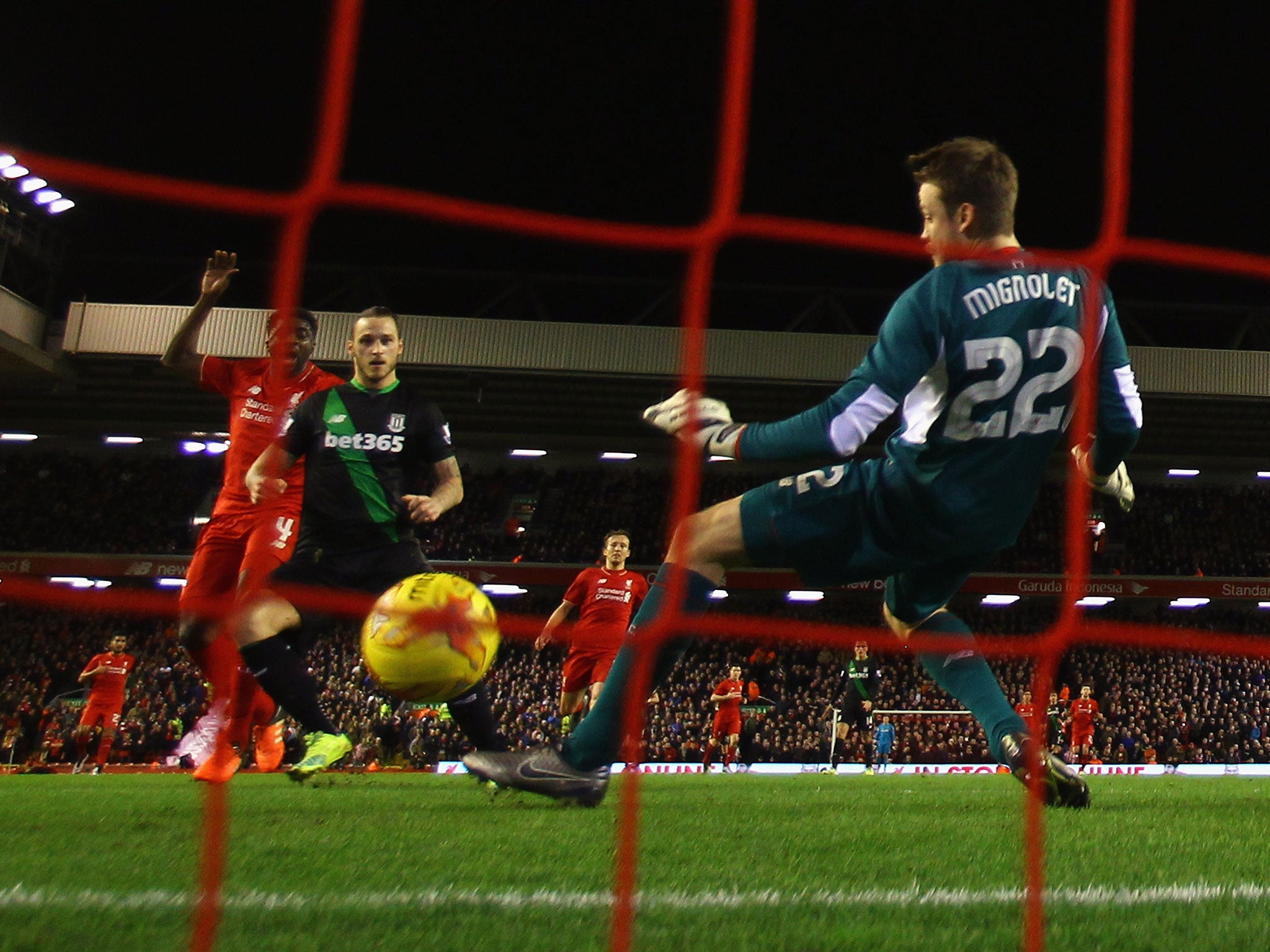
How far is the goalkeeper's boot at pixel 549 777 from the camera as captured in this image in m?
3.08

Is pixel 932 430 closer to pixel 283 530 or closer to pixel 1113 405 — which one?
pixel 1113 405

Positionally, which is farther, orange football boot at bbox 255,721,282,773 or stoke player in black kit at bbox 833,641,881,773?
stoke player in black kit at bbox 833,641,881,773

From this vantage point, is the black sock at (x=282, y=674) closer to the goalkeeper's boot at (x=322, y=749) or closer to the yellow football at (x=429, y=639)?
the goalkeeper's boot at (x=322, y=749)

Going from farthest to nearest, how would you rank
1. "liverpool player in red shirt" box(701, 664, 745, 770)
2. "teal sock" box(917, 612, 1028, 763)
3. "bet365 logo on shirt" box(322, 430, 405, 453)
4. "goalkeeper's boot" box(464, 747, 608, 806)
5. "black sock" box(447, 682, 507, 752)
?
"liverpool player in red shirt" box(701, 664, 745, 770), "bet365 logo on shirt" box(322, 430, 405, 453), "black sock" box(447, 682, 507, 752), "teal sock" box(917, 612, 1028, 763), "goalkeeper's boot" box(464, 747, 608, 806)

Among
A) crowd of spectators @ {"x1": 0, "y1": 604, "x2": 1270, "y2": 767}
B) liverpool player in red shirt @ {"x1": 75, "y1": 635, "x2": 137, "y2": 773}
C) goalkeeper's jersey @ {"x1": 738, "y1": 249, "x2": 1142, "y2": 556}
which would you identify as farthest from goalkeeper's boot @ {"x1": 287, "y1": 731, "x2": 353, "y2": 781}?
crowd of spectators @ {"x1": 0, "y1": 604, "x2": 1270, "y2": 767}

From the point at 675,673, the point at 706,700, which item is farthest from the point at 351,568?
the point at 675,673

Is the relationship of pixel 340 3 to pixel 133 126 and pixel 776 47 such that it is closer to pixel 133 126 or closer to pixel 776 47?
pixel 776 47

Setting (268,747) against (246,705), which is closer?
(246,705)

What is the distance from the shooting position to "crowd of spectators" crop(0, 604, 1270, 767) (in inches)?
606

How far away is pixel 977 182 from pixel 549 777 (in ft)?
6.61

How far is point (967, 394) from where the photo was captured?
274 cm

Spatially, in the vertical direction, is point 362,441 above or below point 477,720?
above

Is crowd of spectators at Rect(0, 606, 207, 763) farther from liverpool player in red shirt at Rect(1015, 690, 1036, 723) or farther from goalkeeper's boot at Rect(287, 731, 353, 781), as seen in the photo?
liverpool player in red shirt at Rect(1015, 690, 1036, 723)

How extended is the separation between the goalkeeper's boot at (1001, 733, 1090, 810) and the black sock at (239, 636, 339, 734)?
2.76 m
